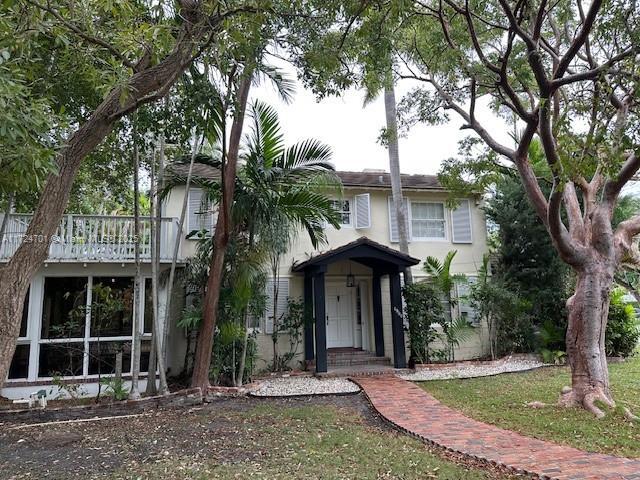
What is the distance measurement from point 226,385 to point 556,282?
10.2 m

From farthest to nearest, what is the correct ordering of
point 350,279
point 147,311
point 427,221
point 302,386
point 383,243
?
1. point 427,221
2. point 383,243
3. point 350,279
4. point 147,311
5. point 302,386

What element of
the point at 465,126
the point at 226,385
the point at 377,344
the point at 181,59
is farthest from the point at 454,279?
the point at 181,59

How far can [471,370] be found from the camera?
11.8 m

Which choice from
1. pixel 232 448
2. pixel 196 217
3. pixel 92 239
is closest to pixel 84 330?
pixel 92 239

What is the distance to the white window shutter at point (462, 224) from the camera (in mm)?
14609

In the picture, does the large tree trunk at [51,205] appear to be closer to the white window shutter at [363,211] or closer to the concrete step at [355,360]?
the white window shutter at [363,211]

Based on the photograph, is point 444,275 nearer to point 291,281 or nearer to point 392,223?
point 392,223

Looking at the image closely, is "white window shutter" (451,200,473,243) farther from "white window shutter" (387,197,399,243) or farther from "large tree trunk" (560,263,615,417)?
"large tree trunk" (560,263,615,417)

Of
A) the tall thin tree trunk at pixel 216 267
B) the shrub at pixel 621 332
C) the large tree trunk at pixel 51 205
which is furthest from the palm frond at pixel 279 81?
the shrub at pixel 621 332

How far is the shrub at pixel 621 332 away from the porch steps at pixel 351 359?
676 centimetres

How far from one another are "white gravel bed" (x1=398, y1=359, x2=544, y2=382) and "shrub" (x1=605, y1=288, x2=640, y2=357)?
246 centimetres

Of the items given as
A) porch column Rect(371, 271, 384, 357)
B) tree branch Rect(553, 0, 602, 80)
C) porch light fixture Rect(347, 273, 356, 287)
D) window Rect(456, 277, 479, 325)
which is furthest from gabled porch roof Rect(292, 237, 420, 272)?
tree branch Rect(553, 0, 602, 80)

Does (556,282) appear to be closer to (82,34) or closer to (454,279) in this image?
(454,279)

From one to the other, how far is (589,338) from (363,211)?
7.36 meters
